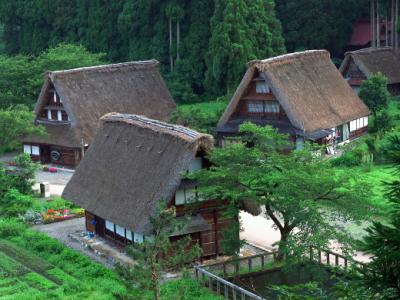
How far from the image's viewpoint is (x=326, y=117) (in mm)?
33219

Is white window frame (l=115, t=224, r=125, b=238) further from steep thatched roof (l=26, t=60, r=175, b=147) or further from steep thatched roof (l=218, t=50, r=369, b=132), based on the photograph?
steep thatched roof (l=218, t=50, r=369, b=132)

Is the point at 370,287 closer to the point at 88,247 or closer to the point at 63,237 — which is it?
the point at 88,247

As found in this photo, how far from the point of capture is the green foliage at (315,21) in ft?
158

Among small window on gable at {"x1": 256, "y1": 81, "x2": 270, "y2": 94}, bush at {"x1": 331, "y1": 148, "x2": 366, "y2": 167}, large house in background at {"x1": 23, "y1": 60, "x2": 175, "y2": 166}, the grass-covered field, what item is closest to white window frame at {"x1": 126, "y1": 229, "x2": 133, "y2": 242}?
the grass-covered field

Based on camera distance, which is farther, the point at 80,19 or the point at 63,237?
the point at 80,19

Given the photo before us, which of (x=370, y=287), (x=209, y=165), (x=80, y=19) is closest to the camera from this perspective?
(x=370, y=287)

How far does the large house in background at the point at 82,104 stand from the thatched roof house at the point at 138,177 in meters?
10.0

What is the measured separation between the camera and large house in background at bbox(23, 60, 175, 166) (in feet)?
108

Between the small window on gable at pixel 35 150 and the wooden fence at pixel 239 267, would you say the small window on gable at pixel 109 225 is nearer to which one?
the wooden fence at pixel 239 267

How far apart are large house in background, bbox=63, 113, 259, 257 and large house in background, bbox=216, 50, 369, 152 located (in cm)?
1088

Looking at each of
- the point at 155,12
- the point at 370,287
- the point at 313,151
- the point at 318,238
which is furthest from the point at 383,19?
the point at 370,287

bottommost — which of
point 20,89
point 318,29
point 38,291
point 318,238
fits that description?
point 38,291

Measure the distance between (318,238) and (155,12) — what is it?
3563 centimetres

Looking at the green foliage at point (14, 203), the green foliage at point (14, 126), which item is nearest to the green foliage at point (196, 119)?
the green foliage at point (14, 126)
